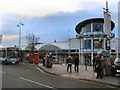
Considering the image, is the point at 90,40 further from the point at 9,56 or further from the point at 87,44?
the point at 9,56

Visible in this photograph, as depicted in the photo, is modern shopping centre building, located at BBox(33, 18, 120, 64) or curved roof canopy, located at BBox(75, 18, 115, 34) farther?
curved roof canopy, located at BBox(75, 18, 115, 34)

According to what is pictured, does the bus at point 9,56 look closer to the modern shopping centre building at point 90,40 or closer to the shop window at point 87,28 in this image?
the modern shopping centre building at point 90,40

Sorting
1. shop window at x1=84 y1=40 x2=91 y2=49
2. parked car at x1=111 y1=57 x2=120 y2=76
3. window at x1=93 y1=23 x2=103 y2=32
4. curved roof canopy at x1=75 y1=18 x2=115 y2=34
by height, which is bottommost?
parked car at x1=111 y1=57 x2=120 y2=76

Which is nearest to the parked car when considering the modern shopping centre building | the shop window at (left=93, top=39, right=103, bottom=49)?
the modern shopping centre building

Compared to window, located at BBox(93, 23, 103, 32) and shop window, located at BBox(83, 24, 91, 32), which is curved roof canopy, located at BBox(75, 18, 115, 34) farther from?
window, located at BBox(93, 23, 103, 32)

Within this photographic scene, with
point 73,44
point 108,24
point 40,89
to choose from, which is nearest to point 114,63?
point 108,24

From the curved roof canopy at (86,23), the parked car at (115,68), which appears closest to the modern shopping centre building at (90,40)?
the curved roof canopy at (86,23)

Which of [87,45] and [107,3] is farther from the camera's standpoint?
[87,45]

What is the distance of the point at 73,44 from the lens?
9462cm

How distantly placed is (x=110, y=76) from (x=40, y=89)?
30.3ft

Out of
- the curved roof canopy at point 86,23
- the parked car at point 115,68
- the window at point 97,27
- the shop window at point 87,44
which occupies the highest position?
the curved roof canopy at point 86,23

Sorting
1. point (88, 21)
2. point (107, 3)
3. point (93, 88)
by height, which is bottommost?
point (93, 88)

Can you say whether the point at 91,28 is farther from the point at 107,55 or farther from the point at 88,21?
the point at 107,55

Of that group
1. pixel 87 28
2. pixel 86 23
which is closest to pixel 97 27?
pixel 87 28
